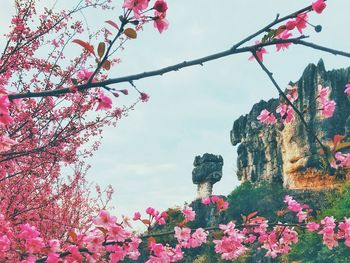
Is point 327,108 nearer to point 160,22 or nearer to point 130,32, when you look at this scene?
point 160,22

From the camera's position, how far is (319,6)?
2.22 metres

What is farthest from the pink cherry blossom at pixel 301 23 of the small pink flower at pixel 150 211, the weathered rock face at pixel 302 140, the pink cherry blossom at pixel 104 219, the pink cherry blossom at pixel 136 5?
the weathered rock face at pixel 302 140

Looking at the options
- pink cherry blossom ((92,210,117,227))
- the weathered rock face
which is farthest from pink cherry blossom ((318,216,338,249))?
the weathered rock face

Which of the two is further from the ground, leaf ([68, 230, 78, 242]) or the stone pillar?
the stone pillar

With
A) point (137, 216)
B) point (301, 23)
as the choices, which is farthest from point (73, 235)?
point (301, 23)

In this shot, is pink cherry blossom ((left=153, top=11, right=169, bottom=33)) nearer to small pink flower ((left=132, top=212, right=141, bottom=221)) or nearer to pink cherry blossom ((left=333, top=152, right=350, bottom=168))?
pink cherry blossom ((left=333, top=152, right=350, bottom=168))

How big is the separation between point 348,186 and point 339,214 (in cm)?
326

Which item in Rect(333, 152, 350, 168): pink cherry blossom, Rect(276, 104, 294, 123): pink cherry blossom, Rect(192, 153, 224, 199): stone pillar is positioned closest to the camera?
Rect(276, 104, 294, 123): pink cherry blossom

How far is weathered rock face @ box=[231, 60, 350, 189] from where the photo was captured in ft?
85.9

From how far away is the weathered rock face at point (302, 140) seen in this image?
1030 inches

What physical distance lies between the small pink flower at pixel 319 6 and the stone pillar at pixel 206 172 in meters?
30.6

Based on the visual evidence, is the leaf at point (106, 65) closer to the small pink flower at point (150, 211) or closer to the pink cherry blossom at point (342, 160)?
the pink cherry blossom at point (342, 160)

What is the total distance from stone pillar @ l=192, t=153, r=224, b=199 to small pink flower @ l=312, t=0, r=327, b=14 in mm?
30551

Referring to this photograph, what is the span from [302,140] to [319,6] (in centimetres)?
2693
